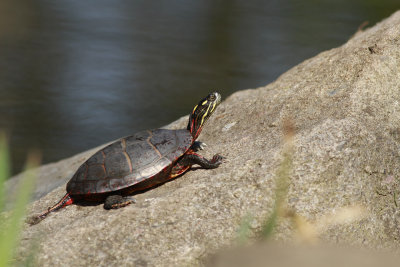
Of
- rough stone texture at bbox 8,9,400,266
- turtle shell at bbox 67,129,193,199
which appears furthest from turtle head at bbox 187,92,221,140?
turtle shell at bbox 67,129,193,199

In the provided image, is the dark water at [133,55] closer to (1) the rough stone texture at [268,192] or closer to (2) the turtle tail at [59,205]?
(2) the turtle tail at [59,205]

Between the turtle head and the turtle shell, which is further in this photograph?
the turtle head

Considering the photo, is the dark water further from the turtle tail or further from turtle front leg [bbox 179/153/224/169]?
turtle front leg [bbox 179/153/224/169]

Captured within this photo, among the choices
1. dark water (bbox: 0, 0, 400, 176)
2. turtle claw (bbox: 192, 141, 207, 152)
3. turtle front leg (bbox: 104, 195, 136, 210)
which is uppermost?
turtle claw (bbox: 192, 141, 207, 152)

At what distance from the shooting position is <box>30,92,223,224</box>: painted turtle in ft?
10.9

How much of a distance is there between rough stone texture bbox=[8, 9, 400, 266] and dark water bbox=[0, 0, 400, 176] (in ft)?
16.4

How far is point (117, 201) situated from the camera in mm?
3232

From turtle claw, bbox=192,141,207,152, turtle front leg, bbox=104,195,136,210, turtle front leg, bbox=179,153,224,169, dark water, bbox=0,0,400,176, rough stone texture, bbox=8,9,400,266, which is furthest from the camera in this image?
dark water, bbox=0,0,400,176

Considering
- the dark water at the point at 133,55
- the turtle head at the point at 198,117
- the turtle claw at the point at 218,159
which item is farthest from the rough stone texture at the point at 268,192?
the dark water at the point at 133,55

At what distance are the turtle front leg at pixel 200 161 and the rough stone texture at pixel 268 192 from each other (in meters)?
0.05

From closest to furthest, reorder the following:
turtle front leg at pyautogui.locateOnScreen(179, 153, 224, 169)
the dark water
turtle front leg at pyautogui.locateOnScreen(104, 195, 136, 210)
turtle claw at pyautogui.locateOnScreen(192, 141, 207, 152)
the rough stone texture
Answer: the rough stone texture → turtle front leg at pyautogui.locateOnScreen(104, 195, 136, 210) → turtle front leg at pyautogui.locateOnScreen(179, 153, 224, 169) → turtle claw at pyautogui.locateOnScreen(192, 141, 207, 152) → the dark water

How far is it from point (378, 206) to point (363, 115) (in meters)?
0.64

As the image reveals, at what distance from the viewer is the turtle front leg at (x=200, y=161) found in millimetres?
3459

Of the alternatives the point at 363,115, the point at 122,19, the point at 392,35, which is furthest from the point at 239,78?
the point at 363,115
